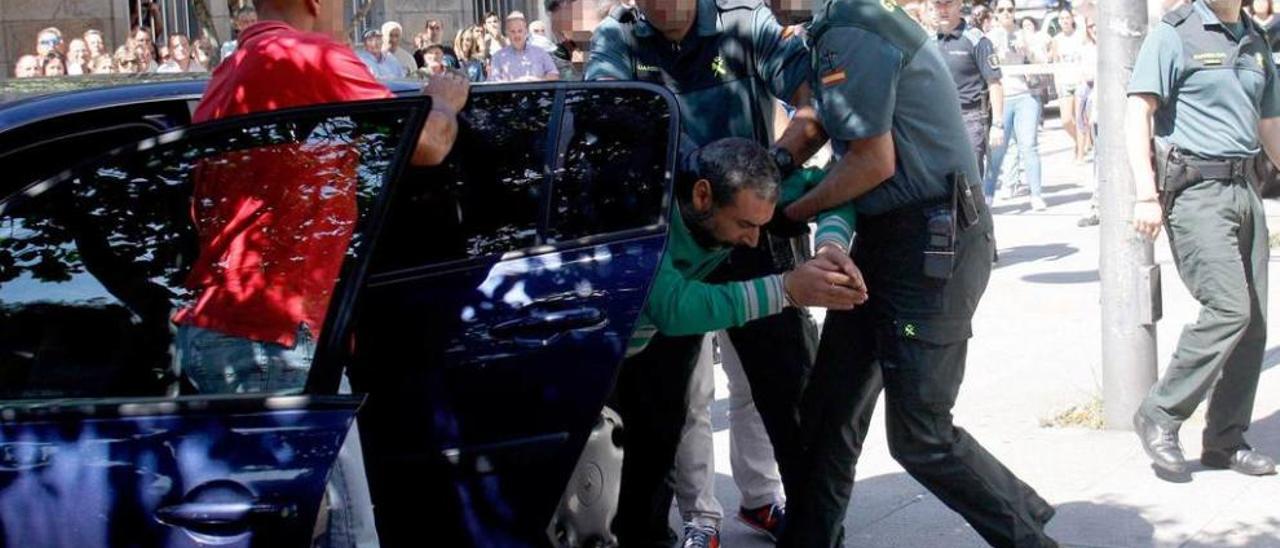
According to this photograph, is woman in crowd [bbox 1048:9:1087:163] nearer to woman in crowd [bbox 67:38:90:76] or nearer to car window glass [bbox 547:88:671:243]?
woman in crowd [bbox 67:38:90:76]

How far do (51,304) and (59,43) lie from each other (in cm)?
1343

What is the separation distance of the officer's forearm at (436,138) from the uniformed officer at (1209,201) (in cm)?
292

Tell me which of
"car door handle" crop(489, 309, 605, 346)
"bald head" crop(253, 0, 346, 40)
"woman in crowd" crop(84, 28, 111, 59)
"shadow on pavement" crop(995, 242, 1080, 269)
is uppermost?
"bald head" crop(253, 0, 346, 40)

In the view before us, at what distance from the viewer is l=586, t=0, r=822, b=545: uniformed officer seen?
469 centimetres

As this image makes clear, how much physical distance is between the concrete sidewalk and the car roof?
231 centimetres

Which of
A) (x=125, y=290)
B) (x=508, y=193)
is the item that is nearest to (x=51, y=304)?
(x=125, y=290)

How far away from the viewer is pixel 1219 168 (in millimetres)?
5621

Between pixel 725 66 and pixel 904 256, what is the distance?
896 mm

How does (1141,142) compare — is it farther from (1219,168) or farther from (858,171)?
(858,171)

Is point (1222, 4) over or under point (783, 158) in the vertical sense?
over

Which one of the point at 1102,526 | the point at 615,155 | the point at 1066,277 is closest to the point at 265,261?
the point at 615,155

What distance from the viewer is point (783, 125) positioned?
5430 mm

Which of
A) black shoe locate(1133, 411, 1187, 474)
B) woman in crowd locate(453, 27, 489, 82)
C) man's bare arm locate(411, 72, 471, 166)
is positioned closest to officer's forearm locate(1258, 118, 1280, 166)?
black shoe locate(1133, 411, 1187, 474)

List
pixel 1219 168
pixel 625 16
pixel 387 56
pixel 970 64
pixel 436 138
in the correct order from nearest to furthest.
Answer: pixel 436 138
pixel 625 16
pixel 1219 168
pixel 970 64
pixel 387 56
